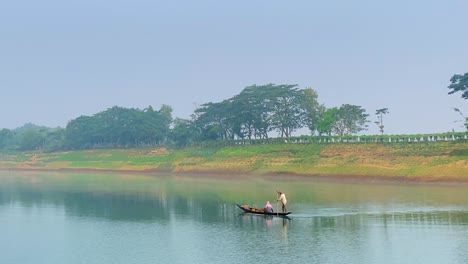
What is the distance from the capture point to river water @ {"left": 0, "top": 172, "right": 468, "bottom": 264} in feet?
122

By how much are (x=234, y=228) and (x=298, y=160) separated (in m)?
65.9

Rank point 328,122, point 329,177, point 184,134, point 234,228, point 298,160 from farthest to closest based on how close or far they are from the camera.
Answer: point 184,134 < point 328,122 < point 298,160 < point 329,177 < point 234,228

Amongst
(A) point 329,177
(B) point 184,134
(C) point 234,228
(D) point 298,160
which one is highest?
(B) point 184,134

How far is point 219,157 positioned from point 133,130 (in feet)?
160

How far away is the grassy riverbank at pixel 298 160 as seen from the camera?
9175cm

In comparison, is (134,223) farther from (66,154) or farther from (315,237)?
(66,154)

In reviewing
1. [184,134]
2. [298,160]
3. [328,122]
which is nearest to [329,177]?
[298,160]

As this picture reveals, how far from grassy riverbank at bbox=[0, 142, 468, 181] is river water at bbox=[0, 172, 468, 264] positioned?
1488cm

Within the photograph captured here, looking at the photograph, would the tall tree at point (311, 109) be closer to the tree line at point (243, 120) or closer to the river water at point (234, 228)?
the tree line at point (243, 120)

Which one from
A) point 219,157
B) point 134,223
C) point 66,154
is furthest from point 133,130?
point 134,223

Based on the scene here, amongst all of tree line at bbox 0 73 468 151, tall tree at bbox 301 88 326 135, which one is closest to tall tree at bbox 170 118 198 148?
tree line at bbox 0 73 468 151

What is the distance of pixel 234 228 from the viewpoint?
156 feet

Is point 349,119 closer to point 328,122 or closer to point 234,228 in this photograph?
point 328,122

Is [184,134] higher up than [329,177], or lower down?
higher up
